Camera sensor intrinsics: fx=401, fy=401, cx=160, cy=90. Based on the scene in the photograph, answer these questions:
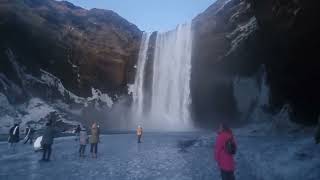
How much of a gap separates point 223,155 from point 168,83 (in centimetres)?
4448

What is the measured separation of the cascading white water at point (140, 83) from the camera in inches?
2096

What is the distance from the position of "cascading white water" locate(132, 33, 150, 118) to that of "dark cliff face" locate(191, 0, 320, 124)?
7663 millimetres

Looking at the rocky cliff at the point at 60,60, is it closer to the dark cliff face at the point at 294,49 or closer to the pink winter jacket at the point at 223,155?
the dark cliff face at the point at 294,49

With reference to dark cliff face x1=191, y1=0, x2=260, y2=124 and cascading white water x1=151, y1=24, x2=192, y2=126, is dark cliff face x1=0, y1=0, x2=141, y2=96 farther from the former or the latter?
dark cliff face x1=191, y1=0, x2=260, y2=124

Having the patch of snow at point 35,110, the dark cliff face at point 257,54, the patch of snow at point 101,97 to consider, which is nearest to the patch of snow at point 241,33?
the dark cliff face at point 257,54

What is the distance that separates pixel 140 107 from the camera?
53312 millimetres

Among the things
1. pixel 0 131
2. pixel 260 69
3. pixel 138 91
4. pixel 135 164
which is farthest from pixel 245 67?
pixel 135 164

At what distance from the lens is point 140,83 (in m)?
54.0

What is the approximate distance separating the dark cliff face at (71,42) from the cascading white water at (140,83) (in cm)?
91

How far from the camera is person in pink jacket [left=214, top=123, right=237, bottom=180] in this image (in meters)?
7.39

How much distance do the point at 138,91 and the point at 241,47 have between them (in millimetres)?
17420

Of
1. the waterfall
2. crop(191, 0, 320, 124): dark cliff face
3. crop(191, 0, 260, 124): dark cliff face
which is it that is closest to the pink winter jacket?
crop(191, 0, 320, 124): dark cliff face

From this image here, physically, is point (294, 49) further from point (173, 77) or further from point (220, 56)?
point (173, 77)

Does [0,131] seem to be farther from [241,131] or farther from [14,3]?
[241,131]
